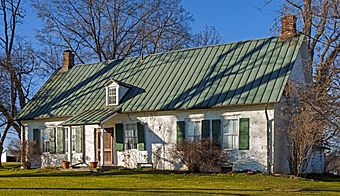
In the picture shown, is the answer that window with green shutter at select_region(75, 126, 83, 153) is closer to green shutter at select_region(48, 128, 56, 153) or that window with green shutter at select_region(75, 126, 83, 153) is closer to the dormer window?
green shutter at select_region(48, 128, 56, 153)

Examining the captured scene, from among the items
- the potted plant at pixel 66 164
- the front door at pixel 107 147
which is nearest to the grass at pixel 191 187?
the front door at pixel 107 147

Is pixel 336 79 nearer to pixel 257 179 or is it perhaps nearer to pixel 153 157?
pixel 257 179

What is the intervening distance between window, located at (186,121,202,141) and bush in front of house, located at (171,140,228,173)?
37.2 inches

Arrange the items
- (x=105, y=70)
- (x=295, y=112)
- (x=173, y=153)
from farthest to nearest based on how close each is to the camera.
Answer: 1. (x=105, y=70)
2. (x=173, y=153)
3. (x=295, y=112)

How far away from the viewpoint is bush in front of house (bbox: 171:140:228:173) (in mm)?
22266

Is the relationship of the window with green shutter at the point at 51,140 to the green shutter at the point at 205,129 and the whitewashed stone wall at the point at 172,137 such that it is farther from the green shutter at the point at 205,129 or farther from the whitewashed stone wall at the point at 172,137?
the green shutter at the point at 205,129

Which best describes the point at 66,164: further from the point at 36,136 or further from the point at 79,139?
the point at 36,136

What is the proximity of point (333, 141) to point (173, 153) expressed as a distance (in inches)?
275

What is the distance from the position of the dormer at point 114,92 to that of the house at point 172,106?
0.05 metres

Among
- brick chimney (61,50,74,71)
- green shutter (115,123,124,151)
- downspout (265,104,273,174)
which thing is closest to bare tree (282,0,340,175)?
downspout (265,104,273,174)

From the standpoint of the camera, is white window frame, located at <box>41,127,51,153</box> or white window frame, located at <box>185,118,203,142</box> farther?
white window frame, located at <box>41,127,51,153</box>

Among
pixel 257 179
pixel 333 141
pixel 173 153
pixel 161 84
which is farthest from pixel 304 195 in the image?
pixel 161 84

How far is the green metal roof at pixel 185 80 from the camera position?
22562 mm

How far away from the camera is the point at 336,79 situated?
15820 millimetres
